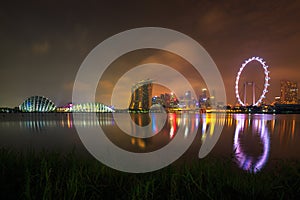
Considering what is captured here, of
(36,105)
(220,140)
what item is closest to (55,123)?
(220,140)

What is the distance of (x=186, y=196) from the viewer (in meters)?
4.39

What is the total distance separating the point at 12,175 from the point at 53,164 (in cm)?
122

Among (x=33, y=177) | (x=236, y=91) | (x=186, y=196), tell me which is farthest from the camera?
(x=236, y=91)

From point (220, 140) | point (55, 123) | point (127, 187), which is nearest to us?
point (127, 187)

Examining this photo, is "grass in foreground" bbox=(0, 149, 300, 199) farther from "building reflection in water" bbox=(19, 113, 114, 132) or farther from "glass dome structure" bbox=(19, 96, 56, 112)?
"glass dome structure" bbox=(19, 96, 56, 112)

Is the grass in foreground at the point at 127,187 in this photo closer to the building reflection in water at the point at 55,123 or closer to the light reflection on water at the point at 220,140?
the light reflection on water at the point at 220,140

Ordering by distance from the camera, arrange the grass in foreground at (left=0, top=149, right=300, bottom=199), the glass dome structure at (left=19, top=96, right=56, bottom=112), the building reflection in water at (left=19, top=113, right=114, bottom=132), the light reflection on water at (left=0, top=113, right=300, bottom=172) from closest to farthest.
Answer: the grass in foreground at (left=0, top=149, right=300, bottom=199)
the light reflection on water at (left=0, top=113, right=300, bottom=172)
the building reflection in water at (left=19, top=113, right=114, bottom=132)
the glass dome structure at (left=19, top=96, right=56, bottom=112)

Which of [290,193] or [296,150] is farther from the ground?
[290,193]

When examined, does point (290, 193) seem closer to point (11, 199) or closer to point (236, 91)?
point (11, 199)

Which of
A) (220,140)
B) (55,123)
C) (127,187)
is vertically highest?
(127,187)

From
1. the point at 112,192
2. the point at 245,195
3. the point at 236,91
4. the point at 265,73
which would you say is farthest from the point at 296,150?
the point at 236,91

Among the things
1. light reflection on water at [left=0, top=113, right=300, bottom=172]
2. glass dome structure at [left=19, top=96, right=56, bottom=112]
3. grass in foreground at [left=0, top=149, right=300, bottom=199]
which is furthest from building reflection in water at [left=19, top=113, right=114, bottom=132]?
glass dome structure at [left=19, top=96, right=56, bottom=112]

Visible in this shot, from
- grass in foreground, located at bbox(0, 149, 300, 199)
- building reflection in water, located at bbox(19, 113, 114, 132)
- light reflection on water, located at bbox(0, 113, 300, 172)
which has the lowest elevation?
building reflection in water, located at bbox(19, 113, 114, 132)

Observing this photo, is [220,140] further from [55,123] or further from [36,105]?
[36,105]
